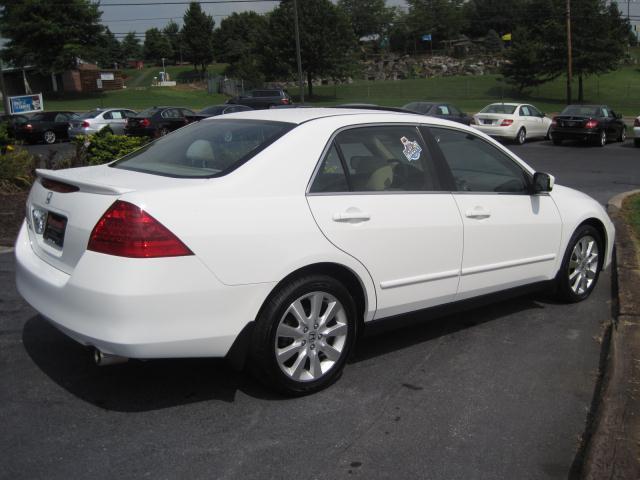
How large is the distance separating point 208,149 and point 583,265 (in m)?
3.45

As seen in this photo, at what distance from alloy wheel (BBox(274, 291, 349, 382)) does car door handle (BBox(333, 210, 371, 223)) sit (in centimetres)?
44

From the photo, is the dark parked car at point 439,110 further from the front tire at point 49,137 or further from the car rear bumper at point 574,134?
the front tire at point 49,137

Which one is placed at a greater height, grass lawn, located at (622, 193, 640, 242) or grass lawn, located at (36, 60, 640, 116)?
grass lawn, located at (36, 60, 640, 116)

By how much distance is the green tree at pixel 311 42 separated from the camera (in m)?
62.8

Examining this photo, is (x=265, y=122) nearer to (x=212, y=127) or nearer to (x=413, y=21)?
(x=212, y=127)

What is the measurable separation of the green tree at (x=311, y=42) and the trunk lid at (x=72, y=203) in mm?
59741

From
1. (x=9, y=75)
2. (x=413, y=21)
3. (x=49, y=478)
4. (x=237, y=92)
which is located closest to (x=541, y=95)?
(x=237, y=92)

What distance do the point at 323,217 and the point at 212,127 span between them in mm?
1194

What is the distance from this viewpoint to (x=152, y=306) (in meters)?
3.20

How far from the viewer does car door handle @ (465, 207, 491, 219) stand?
449 cm

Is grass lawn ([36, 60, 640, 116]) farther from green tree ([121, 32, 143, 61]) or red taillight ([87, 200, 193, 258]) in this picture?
green tree ([121, 32, 143, 61])

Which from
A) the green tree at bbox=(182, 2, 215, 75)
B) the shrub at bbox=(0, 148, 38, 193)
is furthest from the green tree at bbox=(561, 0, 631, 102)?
the green tree at bbox=(182, 2, 215, 75)

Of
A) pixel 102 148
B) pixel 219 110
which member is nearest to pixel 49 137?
pixel 219 110

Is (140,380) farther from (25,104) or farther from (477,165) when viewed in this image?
(25,104)
